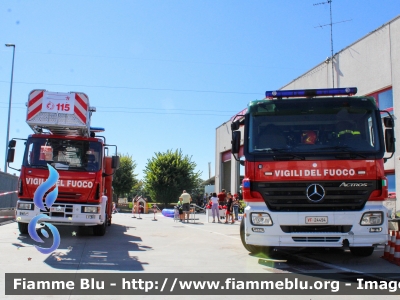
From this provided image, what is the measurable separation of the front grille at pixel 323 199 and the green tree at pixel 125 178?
4296cm

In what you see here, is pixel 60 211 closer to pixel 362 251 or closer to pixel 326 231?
pixel 326 231

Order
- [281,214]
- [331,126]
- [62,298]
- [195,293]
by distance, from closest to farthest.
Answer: [62,298] → [195,293] → [281,214] → [331,126]

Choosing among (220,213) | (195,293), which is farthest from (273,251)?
(220,213)

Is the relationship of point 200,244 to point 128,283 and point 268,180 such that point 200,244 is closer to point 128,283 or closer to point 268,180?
point 268,180

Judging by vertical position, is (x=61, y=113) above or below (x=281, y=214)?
above

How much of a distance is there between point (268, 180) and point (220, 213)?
14422 millimetres


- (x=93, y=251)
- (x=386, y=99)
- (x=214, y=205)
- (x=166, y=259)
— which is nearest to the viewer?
(x=166, y=259)

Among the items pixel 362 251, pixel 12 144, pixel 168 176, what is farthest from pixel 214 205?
pixel 168 176

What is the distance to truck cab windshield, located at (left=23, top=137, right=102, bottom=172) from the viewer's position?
444 inches

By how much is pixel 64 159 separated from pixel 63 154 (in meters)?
0.14

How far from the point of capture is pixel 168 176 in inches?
1816

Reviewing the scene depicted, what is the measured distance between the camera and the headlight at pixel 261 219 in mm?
7555

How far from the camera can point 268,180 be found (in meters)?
7.69

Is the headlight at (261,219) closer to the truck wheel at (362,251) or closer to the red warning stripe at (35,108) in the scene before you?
the truck wheel at (362,251)
